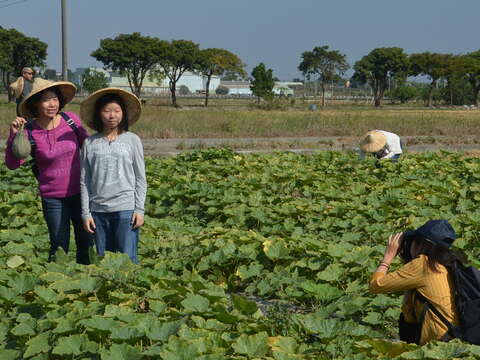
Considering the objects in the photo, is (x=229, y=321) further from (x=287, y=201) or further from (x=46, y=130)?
(x=287, y=201)

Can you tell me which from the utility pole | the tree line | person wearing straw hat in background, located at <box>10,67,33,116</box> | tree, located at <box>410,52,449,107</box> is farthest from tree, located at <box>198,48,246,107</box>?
person wearing straw hat in background, located at <box>10,67,33,116</box>

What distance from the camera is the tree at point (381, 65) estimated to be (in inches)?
2640

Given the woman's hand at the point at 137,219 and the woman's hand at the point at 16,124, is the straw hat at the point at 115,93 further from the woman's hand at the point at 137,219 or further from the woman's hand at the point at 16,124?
the woman's hand at the point at 137,219

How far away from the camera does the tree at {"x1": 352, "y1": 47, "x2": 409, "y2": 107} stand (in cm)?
6706

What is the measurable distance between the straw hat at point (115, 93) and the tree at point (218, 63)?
177 ft

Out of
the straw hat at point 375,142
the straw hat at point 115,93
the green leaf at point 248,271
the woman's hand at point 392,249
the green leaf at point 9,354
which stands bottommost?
the green leaf at point 9,354

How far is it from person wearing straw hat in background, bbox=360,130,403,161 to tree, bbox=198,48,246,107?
48.0 m

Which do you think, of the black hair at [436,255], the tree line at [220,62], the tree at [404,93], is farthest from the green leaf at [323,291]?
the tree at [404,93]

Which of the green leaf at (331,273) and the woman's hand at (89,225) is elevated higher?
the woman's hand at (89,225)

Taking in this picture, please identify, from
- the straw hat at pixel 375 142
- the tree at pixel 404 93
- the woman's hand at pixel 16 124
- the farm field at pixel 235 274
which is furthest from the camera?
the tree at pixel 404 93

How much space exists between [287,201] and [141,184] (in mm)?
3587

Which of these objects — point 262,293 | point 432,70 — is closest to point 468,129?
point 262,293

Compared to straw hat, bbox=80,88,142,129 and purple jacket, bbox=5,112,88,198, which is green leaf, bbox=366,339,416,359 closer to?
straw hat, bbox=80,88,142,129

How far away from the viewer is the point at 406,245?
13.2 feet
